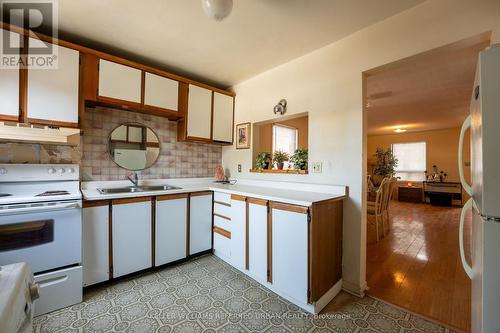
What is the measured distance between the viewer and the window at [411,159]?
6.72 m

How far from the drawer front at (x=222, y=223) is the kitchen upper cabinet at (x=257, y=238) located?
0.38m

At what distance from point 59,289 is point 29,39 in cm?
202

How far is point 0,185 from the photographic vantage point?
176cm

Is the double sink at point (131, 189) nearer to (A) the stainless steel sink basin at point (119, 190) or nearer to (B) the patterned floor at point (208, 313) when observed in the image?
(A) the stainless steel sink basin at point (119, 190)

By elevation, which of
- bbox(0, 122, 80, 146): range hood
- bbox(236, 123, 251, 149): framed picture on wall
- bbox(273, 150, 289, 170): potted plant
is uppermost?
bbox(236, 123, 251, 149): framed picture on wall

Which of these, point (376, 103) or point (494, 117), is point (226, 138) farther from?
point (376, 103)

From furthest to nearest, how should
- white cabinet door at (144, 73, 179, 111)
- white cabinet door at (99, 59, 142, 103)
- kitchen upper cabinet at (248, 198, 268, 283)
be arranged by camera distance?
white cabinet door at (144, 73, 179, 111) → white cabinet door at (99, 59, 142, 103) → kitchen upper cabinet at (248, 198, 268, 283)

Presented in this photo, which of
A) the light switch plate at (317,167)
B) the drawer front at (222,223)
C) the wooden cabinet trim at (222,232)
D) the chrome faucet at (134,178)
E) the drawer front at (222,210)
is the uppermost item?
the light switch plate at (317,167)

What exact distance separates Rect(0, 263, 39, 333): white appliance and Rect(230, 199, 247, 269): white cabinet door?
1570 millimetres

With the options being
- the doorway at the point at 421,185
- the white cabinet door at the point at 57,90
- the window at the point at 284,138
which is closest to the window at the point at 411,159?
the doorway at the point at 421,185

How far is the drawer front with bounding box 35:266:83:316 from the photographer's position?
1.59 meters

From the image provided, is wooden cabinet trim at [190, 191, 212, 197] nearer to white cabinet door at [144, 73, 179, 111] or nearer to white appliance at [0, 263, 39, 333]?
white cabinet door at [144, 73, 179, 111]

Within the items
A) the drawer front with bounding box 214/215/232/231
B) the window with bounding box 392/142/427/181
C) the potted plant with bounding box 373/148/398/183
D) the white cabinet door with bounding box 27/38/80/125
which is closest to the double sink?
the drawer front with bounding box 214/215/232/231

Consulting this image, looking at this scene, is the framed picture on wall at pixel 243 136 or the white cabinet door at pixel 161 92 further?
the framed picture on wall at pixel 243 136
